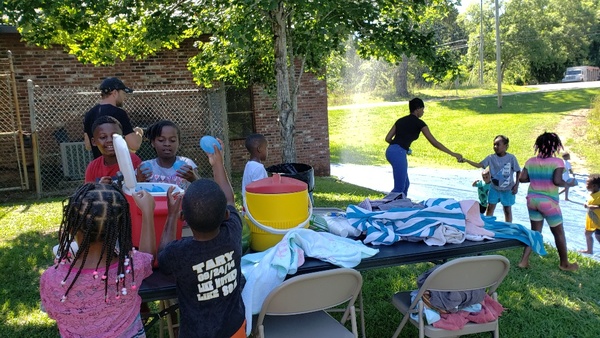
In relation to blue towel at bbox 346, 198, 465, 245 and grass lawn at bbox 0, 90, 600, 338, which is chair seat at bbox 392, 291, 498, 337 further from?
grass lawn at bbox 0, 90, 600, 338

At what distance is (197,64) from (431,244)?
5624mm

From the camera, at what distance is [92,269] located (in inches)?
76.8

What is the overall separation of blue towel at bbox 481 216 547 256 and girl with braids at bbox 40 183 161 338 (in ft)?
7.15

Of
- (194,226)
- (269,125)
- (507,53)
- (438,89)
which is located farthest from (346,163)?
(507,53)

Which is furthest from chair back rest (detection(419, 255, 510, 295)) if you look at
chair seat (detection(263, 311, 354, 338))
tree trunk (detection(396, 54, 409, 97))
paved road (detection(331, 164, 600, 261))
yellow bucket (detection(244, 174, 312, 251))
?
tree trunk (detection(396, 54, 409, 97))

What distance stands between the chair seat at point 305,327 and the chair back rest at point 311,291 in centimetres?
22

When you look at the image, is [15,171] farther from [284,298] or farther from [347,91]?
[347,91]

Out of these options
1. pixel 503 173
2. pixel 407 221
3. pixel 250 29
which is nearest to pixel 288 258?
pixel 407 221

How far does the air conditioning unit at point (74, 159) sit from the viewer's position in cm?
912

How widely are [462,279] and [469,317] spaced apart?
0.29 m

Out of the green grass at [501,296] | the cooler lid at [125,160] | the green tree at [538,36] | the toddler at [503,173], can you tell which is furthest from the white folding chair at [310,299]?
the green tree at [538,36]

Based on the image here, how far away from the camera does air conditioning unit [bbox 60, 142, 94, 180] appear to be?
359 inches

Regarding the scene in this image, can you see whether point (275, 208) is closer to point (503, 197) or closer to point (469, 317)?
point (469, 317)

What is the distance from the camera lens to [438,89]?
32969 millimetres
